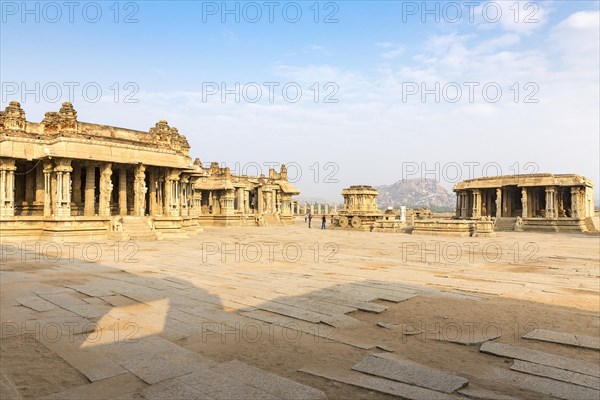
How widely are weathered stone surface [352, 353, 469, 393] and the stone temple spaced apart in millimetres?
21598

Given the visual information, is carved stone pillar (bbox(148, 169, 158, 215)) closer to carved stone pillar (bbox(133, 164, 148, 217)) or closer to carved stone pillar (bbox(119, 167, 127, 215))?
carved stone pillar (bbox(119, 167, 127, 215))

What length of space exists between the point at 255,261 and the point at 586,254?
1441cm

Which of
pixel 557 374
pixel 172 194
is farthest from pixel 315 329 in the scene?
pixel 172 194

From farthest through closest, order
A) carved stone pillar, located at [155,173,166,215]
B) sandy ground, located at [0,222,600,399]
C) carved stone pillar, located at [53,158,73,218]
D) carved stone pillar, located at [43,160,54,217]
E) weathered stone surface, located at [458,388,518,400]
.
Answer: carved stone pillar, located at [155,173,166,215] → carved stone pillar, located at [43,160,54,217] → carved stone pillar, located at [53,158,73,218] → sandy ground, located at [0,222,600,399] → weathered stone surface, located at [458,388,518,400]

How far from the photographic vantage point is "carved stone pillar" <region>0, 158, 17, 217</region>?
22719mm

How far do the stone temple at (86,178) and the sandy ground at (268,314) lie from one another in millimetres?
9815

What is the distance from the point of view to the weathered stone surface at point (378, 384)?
4344mm

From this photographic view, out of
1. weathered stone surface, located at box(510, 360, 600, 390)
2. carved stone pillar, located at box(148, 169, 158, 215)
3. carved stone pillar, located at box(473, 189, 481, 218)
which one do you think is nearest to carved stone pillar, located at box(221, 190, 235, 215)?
carved stone pillar, located at box(148, 169, 158, 215)

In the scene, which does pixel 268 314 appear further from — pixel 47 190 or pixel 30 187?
pixel 30 187

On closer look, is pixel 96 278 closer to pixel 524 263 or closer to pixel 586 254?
pixel 524 263

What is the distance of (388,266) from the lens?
14.0m

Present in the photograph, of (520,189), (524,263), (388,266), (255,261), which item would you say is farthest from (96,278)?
(520,189)

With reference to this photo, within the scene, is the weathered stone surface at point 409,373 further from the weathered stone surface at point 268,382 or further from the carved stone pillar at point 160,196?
the carved stone pillar at point 160,196

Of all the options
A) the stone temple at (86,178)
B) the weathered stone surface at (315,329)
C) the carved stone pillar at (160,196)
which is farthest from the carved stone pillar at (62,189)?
the weathered stone surface at (315,329)
